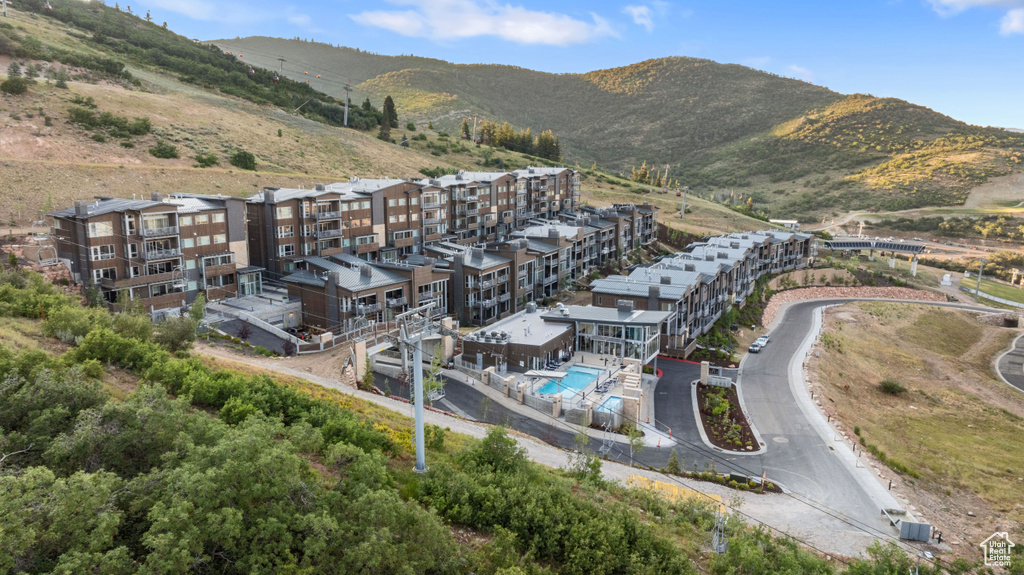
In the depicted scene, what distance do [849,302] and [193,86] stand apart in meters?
112

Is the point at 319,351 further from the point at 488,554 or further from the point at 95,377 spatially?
the point at 488,554

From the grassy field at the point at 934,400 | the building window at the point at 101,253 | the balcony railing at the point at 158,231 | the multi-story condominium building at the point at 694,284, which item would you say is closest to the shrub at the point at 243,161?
the balcony railing at the point at 158,231

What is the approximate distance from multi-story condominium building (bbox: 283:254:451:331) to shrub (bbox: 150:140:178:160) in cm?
3690

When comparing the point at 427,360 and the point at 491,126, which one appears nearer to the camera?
the point at 427,360

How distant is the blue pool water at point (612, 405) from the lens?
37.2 meters

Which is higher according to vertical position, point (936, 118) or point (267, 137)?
point (936, 118)

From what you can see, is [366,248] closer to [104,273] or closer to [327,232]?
[327,232]

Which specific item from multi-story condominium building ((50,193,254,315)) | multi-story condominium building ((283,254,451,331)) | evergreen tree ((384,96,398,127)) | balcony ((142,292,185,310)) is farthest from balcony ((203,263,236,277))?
evergreen tree ((384,96,398,127))

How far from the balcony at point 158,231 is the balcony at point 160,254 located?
4.14 feet

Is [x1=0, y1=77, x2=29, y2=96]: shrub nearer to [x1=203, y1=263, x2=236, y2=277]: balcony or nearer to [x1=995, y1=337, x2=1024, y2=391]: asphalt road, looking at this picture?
[x1=203, y1=263, x2=236, y2=277]: balcony

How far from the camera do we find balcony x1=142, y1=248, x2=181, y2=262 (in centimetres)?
4509

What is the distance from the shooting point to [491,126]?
14675 centimetres

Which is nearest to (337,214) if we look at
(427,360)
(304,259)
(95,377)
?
(304,259)

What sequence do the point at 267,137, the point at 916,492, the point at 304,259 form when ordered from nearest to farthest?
the point at 916,492, the point at 304,259, the point at 267,137
